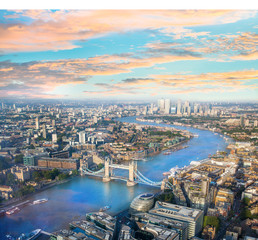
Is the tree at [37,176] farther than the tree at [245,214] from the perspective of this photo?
Yes

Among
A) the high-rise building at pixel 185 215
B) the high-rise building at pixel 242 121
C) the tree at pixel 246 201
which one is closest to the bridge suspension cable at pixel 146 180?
the high-rise building at pixel 185 215

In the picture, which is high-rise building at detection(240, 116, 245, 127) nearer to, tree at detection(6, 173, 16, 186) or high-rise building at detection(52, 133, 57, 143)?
high-rise building at detection(52, 133, 57, 143)

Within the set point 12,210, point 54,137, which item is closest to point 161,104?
point 54,137

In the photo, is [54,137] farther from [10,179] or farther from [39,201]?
[39,201]

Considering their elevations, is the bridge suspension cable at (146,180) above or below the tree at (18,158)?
below

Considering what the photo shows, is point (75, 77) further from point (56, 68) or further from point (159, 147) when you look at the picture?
point (159, 147)

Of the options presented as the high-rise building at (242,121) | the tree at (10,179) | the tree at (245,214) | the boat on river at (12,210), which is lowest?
Result: the boat on river at (12,210)

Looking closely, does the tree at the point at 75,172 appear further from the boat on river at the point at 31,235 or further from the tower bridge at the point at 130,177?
the boat on river at the point at 31,235

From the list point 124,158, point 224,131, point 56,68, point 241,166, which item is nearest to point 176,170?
point 241,166

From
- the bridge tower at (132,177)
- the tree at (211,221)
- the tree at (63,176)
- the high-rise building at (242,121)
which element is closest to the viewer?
the tree at (211,221)

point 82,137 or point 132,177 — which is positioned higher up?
point 82,137

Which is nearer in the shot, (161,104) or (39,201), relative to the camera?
(39,201)

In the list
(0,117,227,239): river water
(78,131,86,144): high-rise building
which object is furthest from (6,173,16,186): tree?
(78,131,86,144): high-rise building
